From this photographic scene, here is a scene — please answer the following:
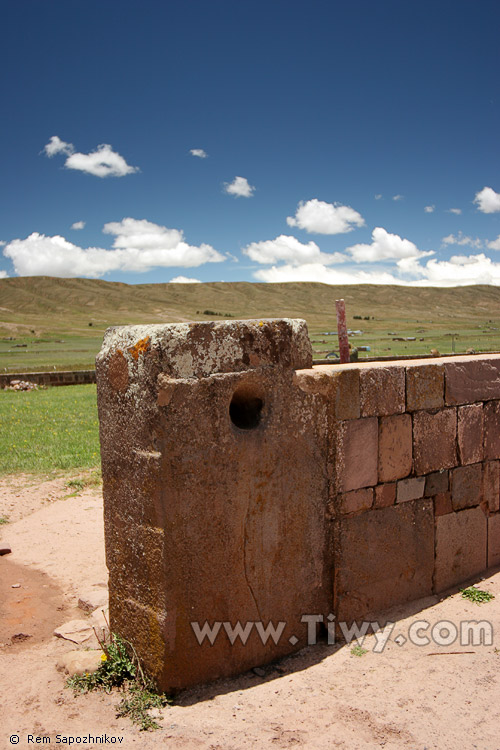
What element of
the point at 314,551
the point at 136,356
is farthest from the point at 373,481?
the point at 136,356

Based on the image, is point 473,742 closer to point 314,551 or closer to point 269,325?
point 314,551

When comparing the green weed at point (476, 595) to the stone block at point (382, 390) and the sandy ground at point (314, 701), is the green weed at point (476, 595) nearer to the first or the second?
the sandy ground at point (314, 701)

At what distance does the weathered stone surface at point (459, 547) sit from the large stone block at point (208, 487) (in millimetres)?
1367

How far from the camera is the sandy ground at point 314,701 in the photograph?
317cm

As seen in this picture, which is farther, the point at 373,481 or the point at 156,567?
the point at 373,481

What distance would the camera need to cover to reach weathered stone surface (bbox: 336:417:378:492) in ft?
13.4

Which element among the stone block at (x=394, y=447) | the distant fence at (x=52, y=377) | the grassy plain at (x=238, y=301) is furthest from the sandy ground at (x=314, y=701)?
the grassy plain at (x=238, y=301)

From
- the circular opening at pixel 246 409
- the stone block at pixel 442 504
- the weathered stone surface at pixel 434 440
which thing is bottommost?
the stone block at pixel 442 504

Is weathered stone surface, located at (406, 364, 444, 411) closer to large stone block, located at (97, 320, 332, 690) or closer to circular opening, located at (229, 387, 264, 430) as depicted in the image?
large stone block, located at (97, 320, 332, 690)

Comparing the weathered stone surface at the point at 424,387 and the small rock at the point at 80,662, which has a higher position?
the weathered stone surface at the point at 424,387

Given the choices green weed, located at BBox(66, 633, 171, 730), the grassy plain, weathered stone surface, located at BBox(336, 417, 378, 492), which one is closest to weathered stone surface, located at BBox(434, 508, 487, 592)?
weathered stone surface, located at BBox(336, 417, 378, 492)

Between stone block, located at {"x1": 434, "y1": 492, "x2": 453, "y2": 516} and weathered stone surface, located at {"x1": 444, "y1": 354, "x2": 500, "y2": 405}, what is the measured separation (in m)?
0.76

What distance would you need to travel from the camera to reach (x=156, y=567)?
3.47 meters

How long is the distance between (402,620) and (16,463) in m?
7.52
